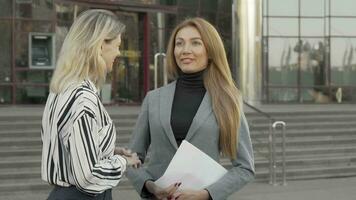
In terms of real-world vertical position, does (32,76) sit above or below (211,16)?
below

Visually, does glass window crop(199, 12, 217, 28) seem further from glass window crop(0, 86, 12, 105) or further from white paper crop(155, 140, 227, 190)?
white paper crop(155, 140, 227, 190)

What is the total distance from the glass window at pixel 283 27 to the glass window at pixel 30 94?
1182 cm

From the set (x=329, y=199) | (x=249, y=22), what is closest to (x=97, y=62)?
(x=329, y=199)

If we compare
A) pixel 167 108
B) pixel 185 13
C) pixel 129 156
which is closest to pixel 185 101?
pixel 167 108

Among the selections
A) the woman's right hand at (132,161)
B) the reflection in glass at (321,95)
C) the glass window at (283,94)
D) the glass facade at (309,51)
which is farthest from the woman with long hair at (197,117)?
the reflection in glass at (321,95)

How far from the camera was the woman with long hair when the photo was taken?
3150 mm

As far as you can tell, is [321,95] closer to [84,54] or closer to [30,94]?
[30,94]

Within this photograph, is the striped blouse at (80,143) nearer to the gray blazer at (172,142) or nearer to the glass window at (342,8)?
the gray blazer at (172,142)

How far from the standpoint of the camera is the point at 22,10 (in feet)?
72.4

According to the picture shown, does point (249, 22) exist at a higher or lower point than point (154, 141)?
higher

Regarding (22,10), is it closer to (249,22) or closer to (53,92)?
(249,22)

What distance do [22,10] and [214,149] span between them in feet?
65.2

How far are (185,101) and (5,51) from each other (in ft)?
64.2

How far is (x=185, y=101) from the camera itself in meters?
3.29
